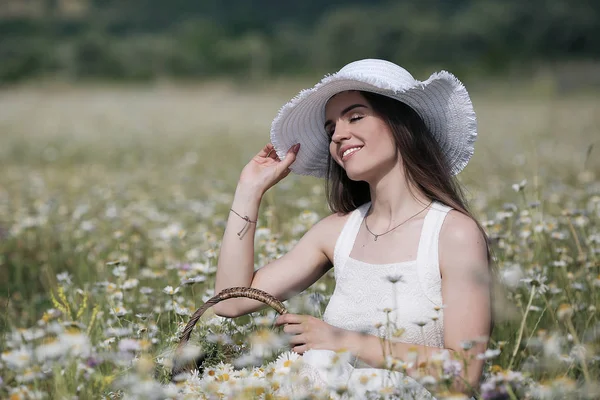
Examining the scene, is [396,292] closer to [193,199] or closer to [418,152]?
[418,152]

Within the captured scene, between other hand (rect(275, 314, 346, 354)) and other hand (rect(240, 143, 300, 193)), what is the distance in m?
0.71

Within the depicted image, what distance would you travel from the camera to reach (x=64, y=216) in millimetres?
5617

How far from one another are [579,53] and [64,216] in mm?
50328

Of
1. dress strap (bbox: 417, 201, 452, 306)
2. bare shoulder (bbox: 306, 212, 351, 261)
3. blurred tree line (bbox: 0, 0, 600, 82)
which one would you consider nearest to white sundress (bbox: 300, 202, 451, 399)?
dress strap (bbox: 417, 201, 452, 306)

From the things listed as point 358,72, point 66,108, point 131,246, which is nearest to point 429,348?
point 358,72

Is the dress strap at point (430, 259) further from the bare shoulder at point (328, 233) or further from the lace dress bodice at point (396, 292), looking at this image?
the bare shoulder at point (328, 233)

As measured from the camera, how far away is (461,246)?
233 centimetres

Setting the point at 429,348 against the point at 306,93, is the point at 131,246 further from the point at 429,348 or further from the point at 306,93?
the point at 429,348

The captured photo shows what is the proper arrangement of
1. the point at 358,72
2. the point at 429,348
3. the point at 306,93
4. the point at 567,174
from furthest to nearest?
the point at 567,174 < the point at 306,93 < the point at 358,72 < the point at 429,348

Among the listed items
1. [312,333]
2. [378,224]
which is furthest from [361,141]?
[312,333]

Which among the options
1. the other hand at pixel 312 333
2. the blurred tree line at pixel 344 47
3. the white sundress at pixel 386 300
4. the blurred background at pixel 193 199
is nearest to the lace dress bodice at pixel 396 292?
the white sundress at pixel 386 300

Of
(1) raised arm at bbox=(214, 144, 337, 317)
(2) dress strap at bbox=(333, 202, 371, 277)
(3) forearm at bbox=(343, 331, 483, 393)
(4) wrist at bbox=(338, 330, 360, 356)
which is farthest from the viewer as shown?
(1) raised arm at bbox=(214, 144, 337, 317)

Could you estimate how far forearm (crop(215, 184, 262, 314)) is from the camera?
2787mm

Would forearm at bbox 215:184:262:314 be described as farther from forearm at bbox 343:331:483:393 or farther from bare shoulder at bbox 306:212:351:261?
forearm at bbox 343:331:483:393
